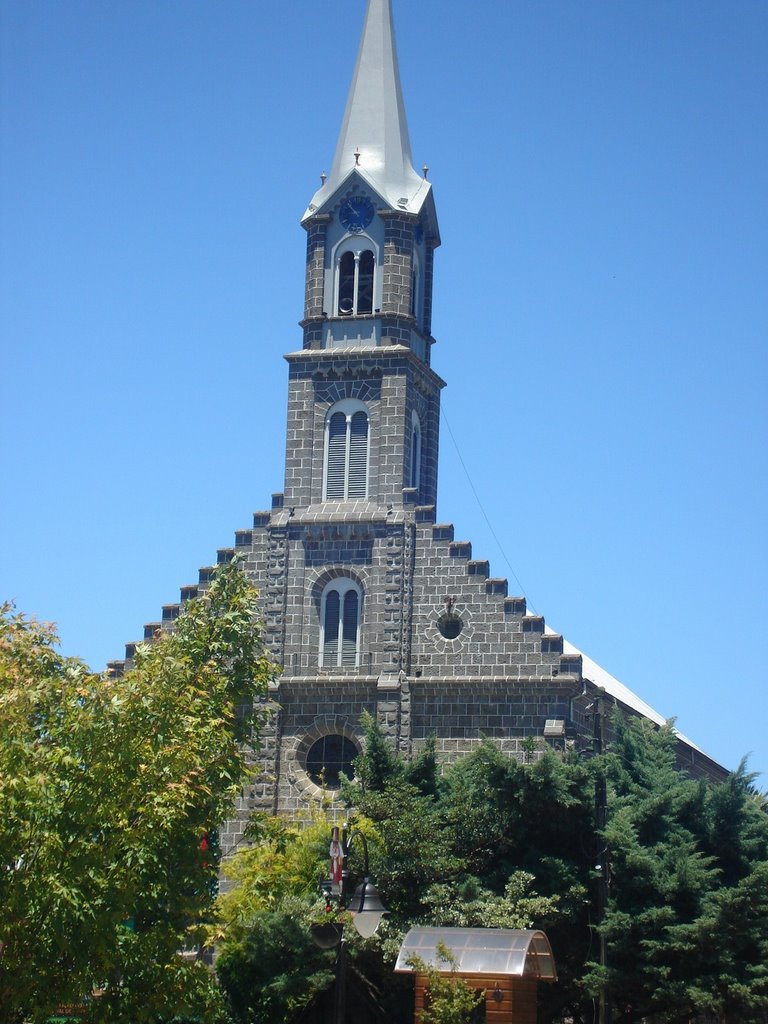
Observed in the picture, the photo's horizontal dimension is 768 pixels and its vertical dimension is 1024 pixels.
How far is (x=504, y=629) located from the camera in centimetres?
4969

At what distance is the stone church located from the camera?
49.4 metres

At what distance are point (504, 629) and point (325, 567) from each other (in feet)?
19.8

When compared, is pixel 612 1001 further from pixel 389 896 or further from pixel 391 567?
pixel 391 567

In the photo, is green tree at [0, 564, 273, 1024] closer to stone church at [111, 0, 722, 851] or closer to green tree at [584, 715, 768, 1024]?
green tree at [584, 715, 768, 1024]

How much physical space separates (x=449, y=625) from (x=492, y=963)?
54.4 ft

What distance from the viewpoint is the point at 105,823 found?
30.8 metres

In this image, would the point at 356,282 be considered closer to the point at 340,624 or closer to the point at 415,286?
the point at 415,286

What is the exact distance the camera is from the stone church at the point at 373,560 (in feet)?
162

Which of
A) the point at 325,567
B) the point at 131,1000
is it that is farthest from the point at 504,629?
the point at 131,1000

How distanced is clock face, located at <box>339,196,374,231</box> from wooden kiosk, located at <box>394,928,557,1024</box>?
2603 cm

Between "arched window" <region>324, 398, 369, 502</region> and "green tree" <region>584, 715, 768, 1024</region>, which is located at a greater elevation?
"arched window" <region>324, 398, 369, 502</region>

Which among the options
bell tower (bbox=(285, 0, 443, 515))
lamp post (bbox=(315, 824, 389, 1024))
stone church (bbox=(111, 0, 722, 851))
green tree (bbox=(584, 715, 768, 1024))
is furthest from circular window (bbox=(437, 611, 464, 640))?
lamp post (bbox=(315, 824, 389, 1024))

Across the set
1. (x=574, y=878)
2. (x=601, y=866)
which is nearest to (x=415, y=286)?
(x=601, y=866)

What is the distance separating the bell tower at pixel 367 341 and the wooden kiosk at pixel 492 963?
60.1ft
